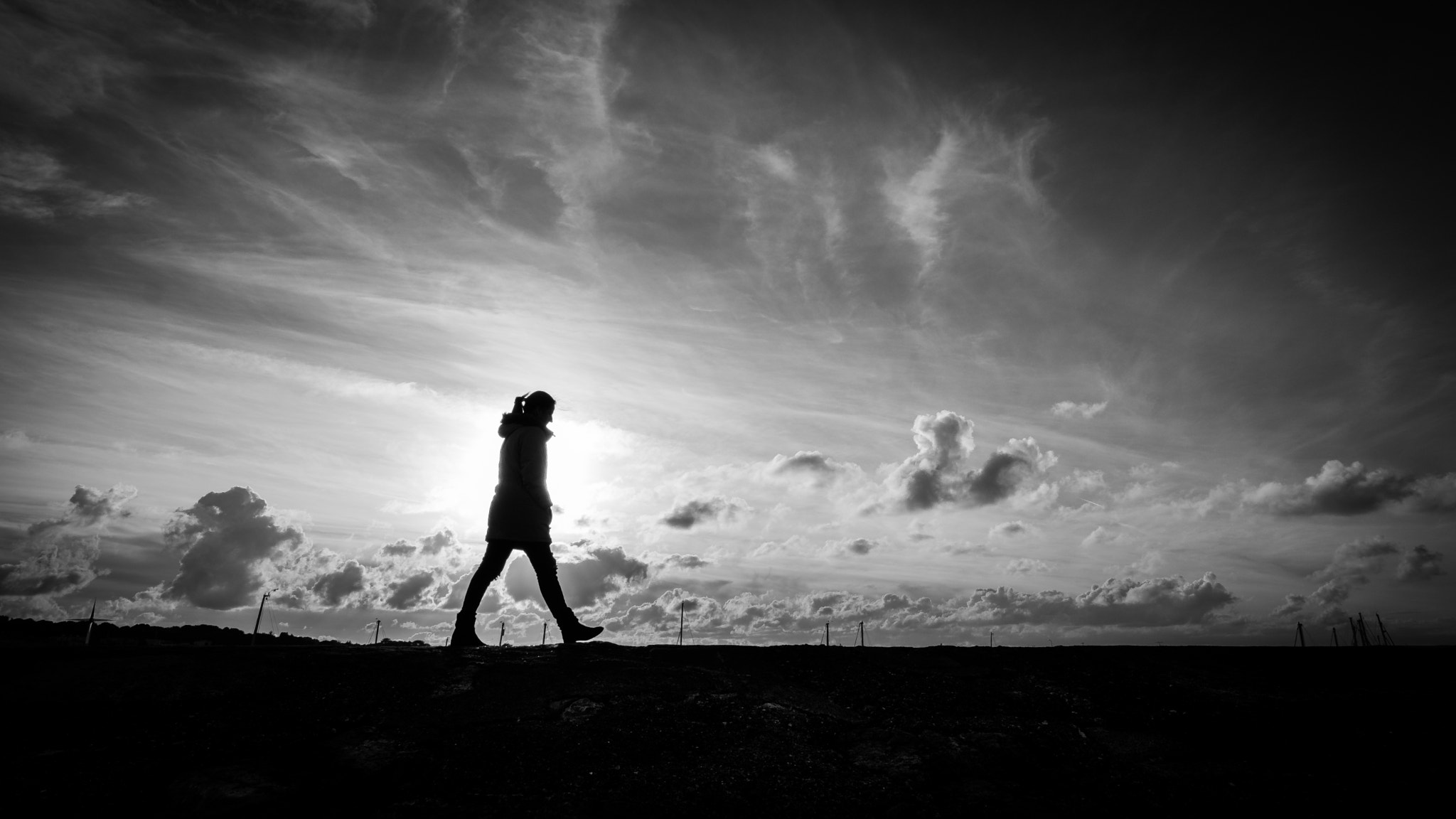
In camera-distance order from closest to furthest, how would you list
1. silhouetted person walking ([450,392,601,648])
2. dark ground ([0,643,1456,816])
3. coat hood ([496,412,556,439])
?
dark ground ([0,643,1456,816]), silhouetted person walking ([450,392,601,648]), coat hood ([496,412,556,439])

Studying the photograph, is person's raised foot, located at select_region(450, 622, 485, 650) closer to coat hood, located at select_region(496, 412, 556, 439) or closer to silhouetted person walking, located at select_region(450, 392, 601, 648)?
silhouetted person walking, located at select_region(450, 392, 601, 648)

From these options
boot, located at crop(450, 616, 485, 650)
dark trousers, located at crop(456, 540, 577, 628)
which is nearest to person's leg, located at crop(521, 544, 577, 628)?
dark trousers, located at crop(456, 540, 577, 628)

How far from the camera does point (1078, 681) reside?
4.85 meters

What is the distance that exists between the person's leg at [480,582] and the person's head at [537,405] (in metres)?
1.41

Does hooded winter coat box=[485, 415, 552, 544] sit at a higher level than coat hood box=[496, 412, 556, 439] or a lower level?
lower

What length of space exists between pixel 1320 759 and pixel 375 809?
437 cm

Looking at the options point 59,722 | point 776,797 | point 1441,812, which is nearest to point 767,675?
point 776,797

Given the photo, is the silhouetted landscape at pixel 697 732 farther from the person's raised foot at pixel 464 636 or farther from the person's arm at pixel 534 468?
the person's arm at pixel 534 468

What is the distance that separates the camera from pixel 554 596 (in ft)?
25.2

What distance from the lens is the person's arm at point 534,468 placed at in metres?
7.78

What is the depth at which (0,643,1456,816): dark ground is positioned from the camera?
3250mm

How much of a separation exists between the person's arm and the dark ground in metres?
2.82

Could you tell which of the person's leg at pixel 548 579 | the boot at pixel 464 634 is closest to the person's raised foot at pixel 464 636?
the boot at pixel 464 634

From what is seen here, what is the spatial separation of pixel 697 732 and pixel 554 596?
418 centimetres
